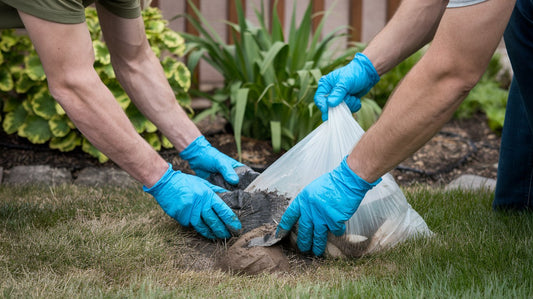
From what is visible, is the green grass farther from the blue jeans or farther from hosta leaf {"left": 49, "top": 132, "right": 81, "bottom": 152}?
hosta leaf {"left": 49, "top": 132, "right": 81, "bottom": 152}

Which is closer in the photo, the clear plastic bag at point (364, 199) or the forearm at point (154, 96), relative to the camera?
the clear plastic bag at point (364, 199)

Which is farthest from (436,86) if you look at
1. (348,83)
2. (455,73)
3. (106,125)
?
(106,125)

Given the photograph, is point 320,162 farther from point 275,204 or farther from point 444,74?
point 444,74

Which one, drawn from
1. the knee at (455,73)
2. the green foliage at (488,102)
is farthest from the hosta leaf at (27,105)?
the green foliage at (488,102)

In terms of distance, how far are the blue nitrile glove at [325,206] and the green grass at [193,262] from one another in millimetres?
143

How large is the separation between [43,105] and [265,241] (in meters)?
2.23

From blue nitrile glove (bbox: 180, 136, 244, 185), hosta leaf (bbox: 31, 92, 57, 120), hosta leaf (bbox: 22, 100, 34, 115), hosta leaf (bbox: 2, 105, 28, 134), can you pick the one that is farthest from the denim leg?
hosta leaf (bbox: 2, 105, 28, 134)

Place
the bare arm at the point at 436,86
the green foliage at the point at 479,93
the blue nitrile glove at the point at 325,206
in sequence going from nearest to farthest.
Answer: the bare arm at the point at 436,86 → the blue nitrile glove at the point at 325,206 → the green foliage at the point at 479,93

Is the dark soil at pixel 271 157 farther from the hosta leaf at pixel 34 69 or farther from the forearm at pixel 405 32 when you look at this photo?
the forearm at pixel 405 32

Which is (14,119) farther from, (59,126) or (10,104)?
(59,126)

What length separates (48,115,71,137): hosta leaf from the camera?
3.51 m

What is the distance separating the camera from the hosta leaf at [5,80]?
357cm

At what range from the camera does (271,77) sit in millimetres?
3775

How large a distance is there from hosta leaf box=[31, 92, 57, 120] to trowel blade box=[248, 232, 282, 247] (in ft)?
6.97
